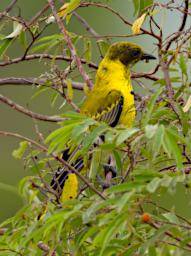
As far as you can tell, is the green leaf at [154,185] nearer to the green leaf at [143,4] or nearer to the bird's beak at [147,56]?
the green leaf at [143,4]

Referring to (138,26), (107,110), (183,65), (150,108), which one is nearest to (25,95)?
(107,110)

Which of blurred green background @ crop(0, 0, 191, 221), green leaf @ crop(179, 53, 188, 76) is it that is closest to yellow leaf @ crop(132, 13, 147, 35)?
green leaf @ crop(179, 53, 188, 76)

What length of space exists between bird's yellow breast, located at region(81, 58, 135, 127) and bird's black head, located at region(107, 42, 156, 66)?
1.3 inches

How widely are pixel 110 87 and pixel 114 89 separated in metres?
0.03

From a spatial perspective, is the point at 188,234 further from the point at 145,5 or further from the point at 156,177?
the point at 145,5

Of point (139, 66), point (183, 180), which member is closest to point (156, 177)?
point (183, 180)

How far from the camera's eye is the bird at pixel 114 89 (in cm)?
458

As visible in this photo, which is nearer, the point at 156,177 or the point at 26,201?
the point at 156,177

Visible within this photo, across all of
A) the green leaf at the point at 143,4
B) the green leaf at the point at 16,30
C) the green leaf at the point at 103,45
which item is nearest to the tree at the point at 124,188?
the green leaf at the point at 143,4

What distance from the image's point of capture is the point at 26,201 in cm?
344

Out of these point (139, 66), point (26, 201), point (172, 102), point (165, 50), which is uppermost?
point (139, 66)

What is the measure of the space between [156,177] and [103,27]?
7769mm

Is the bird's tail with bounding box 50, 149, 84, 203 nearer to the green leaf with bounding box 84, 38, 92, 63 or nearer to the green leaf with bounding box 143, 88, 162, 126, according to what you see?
the green leaf with bounding box 143, 88, 162, 126

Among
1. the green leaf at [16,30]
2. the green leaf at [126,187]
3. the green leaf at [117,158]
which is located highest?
the green leaf at [16,30]
